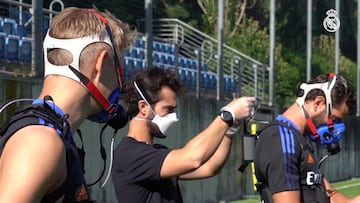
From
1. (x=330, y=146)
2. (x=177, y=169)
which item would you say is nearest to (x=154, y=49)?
(x=330, y=146)

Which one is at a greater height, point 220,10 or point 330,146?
point 220,10

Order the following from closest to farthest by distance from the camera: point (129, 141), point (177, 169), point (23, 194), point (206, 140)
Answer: point (23, 194) < point (206, 140) < point (177, 169) < point (129, 141)

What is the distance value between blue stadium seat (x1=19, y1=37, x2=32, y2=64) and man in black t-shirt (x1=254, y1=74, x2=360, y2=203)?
23.1 ft

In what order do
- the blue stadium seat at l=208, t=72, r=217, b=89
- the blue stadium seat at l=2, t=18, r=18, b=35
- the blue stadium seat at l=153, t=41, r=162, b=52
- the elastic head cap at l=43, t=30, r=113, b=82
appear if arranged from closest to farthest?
the elastic head cap at l=43, t=30, r=113, b=82
the blue stadium seat at l=2, t=18, r=18, b=35
the blue stadium seat at l=153, t=41, r=162, b=52
the blue stadium seat at l=208, t=72, r=217, b=89

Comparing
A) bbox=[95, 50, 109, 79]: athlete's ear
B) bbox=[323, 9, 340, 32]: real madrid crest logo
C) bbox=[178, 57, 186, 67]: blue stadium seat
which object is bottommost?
bbox=[95, 50, 109, 79]: athlete's ear

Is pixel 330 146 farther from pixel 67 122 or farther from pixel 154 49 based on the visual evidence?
pixel 154 49

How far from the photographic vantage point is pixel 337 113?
554cm

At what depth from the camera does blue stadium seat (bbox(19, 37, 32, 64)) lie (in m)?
12.2

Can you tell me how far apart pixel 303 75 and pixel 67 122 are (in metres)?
25.1

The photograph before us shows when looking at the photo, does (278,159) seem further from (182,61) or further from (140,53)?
(182,61)

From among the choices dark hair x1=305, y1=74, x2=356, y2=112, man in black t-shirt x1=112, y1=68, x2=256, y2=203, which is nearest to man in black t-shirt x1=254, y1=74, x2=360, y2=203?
dark hair x1=305, y1=74, x2=356, y2=112

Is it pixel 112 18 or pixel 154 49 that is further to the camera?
pixel 154 49

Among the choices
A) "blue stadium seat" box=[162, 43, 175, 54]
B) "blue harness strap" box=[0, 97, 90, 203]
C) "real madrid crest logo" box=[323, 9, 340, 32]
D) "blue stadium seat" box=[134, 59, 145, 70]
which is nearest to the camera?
"blue harness strap" box=[0, 97, 90, 203]

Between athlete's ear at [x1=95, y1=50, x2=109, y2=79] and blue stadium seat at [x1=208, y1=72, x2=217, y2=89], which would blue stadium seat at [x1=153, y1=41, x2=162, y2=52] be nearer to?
blue stadium seat at [x1=208, y1=72, x2=217, y2=89]
